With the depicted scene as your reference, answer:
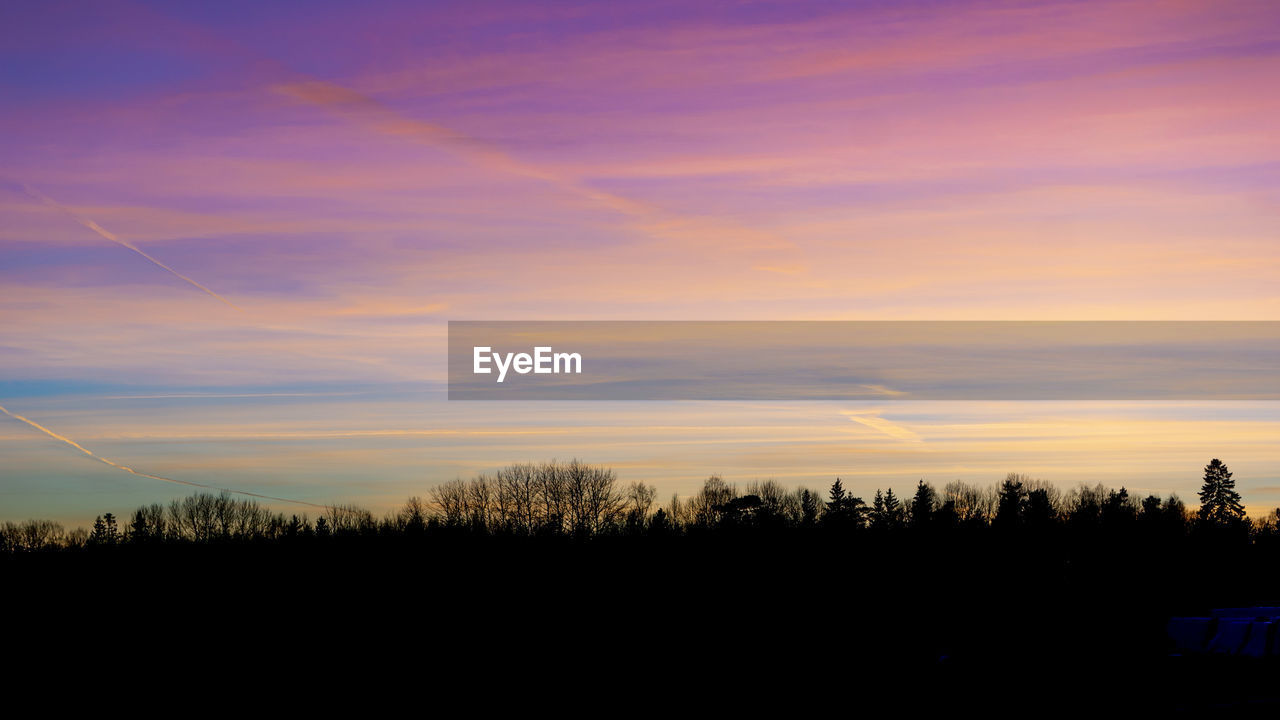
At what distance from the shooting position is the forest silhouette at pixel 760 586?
56.0 m

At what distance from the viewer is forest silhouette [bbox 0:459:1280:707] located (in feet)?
184

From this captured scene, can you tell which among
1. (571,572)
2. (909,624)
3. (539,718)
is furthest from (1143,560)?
(539,718)

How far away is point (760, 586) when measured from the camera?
80750mm

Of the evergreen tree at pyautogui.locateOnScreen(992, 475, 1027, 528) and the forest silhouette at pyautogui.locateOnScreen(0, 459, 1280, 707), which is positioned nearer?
the forest silhouette at pyautogui.locateOnScreen(0, 459, 1280, 707)

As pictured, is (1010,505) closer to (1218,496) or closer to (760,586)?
(1218,496)

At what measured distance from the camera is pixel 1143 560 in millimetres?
104688

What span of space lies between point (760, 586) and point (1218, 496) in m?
94.2

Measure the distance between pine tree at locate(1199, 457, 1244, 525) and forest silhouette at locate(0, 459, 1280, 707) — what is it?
15.4 inches

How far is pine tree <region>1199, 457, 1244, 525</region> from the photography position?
464 feet

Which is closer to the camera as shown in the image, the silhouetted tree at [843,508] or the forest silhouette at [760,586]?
the forest silhouette at [760,586]

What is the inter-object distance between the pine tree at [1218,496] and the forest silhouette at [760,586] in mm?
390

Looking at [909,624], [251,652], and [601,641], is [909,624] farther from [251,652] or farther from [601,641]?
[251,652]

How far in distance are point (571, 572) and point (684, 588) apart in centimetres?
1116

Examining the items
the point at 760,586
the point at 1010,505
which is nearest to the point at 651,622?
the point at 760,586
